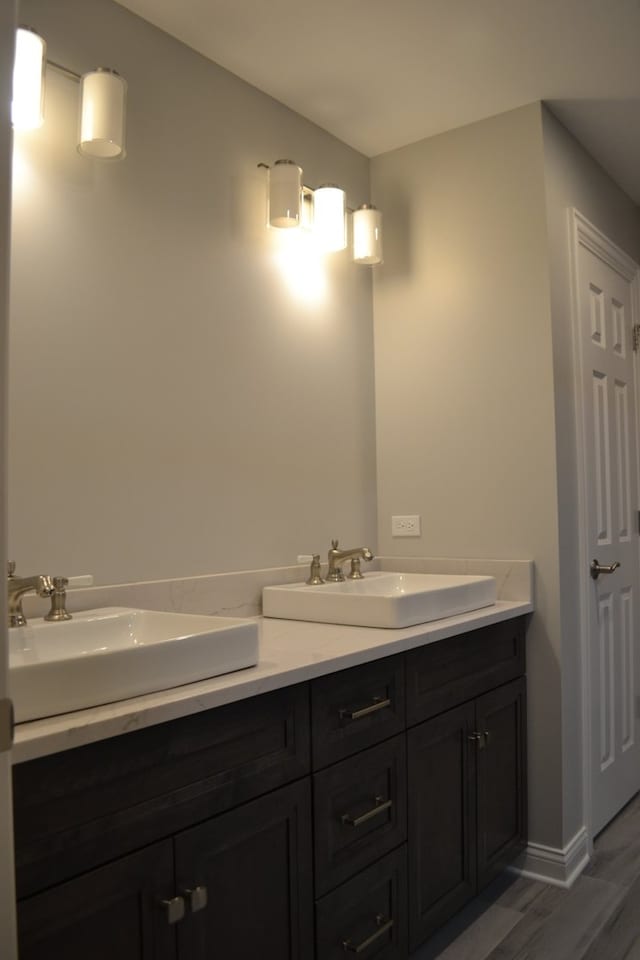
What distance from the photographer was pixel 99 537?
1773 mm

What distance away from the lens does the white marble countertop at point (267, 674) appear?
1050 millimetres

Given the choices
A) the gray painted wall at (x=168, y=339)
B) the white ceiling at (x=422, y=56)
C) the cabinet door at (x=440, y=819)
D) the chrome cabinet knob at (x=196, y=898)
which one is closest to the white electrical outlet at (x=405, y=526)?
the gray painted wall at (x=168, y=339)

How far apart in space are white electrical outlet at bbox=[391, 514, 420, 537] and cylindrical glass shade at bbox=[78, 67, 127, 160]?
1504 mm

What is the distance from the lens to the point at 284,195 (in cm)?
221

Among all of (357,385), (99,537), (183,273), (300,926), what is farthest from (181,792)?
(357,385)

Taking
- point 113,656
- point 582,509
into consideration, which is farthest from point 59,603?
point 582,509

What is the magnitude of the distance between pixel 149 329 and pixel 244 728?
41.3 inches

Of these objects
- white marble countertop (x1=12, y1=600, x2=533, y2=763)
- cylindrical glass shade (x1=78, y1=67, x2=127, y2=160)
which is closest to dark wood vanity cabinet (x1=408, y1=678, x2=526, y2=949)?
white marble countertop (x1=12, y1=600, x2=533, y2=763)

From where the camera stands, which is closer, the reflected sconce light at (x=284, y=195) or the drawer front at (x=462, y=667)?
the drawer front at (x=462, y=667)

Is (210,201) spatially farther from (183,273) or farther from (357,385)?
(357,385)

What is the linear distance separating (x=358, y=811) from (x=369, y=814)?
3 centimetres

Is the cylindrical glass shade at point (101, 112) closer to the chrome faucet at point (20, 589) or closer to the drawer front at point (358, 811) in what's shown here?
the chrome faucet at point (20, 589)

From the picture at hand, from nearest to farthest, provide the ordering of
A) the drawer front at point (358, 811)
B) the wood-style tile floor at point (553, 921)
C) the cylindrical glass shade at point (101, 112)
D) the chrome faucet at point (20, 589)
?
the chrome faucet at point (20, 589), the drawer front at point (358, 811), the cylindrical glass shade at point (101, 112), the wood-style tile floor at point (553, 921)

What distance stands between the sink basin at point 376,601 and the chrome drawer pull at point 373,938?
64 centimetres
